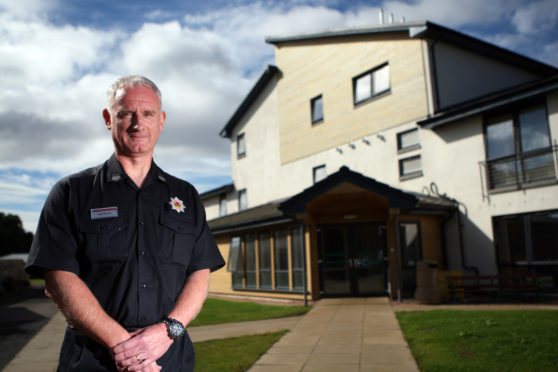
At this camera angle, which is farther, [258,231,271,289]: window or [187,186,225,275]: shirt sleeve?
[258,231,271,289]: window

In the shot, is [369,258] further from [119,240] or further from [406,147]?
[119,240]

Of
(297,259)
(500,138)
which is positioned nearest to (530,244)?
(500,138)

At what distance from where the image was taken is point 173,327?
2.01 m

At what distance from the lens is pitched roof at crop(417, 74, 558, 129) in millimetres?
12336

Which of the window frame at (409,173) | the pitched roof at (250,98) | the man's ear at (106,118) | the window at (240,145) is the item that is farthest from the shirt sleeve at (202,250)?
the window at (240,145)

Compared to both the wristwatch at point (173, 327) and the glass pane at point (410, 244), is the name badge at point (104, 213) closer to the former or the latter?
the wristwatch at point (173, 327)

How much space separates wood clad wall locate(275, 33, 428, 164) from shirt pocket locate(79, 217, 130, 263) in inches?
590

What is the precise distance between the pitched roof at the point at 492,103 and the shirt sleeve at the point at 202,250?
41.4 feet

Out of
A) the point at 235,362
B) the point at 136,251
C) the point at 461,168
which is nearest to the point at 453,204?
the point at 461,168

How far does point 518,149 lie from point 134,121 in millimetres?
13474

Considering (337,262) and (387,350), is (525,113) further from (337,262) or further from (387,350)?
(387,350)

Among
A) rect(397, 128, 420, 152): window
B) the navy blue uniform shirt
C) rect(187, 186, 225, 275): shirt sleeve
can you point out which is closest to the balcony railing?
rect(397, 128, 420, 152): window

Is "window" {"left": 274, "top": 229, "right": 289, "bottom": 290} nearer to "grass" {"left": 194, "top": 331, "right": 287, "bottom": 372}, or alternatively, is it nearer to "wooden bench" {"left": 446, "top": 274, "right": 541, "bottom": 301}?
"wooden bench" {"left": 446, "top": 274, "right": 541, "bottom": 301}

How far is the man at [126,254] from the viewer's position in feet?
6.17
